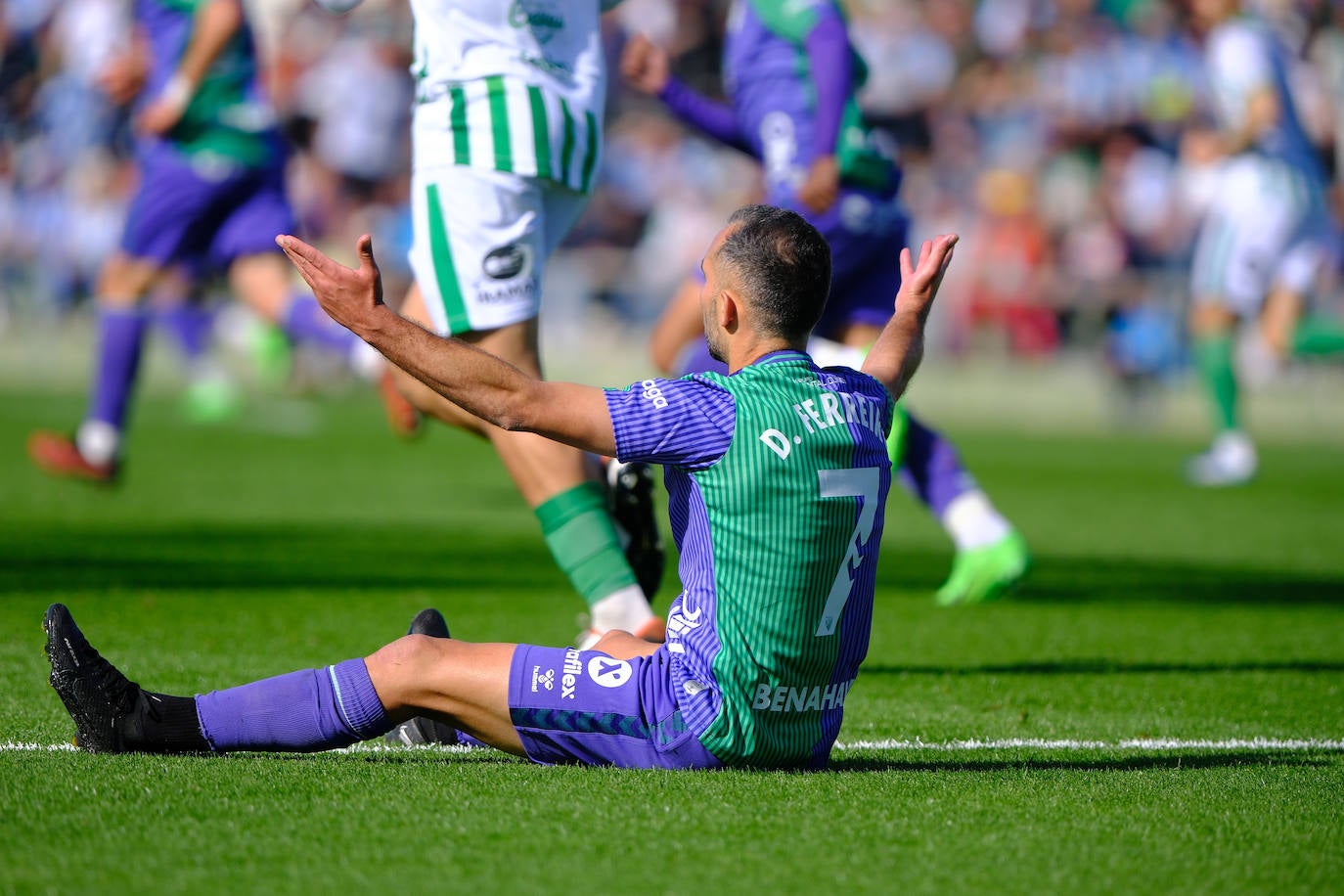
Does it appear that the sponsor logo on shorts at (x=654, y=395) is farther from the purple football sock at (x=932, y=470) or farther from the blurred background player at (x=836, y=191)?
the purple football sock at (x=932, y=470)

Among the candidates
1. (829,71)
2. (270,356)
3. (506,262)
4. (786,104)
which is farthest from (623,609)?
(270,356)

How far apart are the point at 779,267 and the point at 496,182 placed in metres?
1.76

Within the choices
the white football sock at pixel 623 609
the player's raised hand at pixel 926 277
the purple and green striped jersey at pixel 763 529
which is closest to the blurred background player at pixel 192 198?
the white football sock at pixel 623 609

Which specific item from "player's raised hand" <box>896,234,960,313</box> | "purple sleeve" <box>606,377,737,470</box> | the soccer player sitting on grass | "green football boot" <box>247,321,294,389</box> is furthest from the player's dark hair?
"green football boot" <box>247,321,294,389</box>

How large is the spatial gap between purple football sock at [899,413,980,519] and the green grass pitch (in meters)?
0.43

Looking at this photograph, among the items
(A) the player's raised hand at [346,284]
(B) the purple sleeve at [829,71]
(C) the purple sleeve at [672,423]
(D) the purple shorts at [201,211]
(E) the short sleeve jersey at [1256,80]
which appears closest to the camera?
(A) the player's raised hand at [346,284]

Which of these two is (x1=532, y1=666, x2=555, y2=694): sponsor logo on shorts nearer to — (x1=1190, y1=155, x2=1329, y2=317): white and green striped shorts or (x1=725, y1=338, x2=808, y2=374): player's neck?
(x1=725, y1=338, x2=808, y2=374): player's neck

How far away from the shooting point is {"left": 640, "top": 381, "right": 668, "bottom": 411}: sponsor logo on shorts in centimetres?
336

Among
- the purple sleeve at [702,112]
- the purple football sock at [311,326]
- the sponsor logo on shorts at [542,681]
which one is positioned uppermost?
the purple sleeve at [702,112]

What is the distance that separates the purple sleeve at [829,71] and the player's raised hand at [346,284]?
361 centimetres

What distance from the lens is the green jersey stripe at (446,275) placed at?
196 inches

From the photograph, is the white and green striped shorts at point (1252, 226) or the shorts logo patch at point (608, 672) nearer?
the shorts logo patch at point (608, 672)

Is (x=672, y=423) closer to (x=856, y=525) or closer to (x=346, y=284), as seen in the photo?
(x=856, y=525)

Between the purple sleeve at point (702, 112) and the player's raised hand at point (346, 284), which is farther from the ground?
A: the purple sleeve at point (702, 112)
